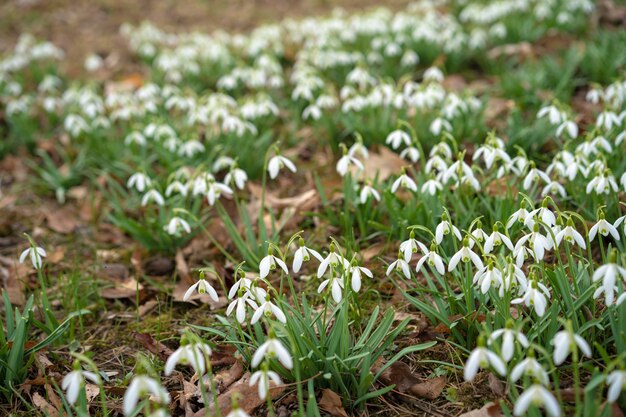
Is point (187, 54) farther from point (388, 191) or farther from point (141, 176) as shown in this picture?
point (388, 191)

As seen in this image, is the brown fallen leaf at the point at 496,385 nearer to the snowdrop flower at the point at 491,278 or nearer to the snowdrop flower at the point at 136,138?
the snowdrop flower at the point at 491,278

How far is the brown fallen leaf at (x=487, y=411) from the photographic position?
1.75m

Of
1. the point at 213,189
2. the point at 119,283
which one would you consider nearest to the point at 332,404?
the point at 213,189

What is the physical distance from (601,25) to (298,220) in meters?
3.71

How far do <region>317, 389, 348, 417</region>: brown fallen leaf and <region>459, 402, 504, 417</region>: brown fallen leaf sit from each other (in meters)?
0.37

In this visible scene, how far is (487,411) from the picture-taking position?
1763 mm

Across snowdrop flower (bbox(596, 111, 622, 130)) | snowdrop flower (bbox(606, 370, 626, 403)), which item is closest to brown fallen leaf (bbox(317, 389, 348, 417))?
snowdrop flower (bbox(606, 370, 626, 403))

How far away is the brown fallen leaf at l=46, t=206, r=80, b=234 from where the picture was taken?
3.32m

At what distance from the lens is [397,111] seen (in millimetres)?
3656

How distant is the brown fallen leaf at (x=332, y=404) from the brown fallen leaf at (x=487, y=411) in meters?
0.37

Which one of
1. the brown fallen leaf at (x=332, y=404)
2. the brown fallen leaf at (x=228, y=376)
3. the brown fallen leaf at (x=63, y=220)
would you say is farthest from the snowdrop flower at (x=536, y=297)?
the brown fallen leaf at (x=63, y=220)

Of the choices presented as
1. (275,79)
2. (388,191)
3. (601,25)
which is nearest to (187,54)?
(275,79)

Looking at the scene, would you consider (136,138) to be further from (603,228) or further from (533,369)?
(533,369)

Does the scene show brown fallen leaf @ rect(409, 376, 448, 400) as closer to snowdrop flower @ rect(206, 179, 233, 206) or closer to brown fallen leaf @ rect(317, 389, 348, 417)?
brown fallen leaf @ rect(317, 389, 348, 417)
